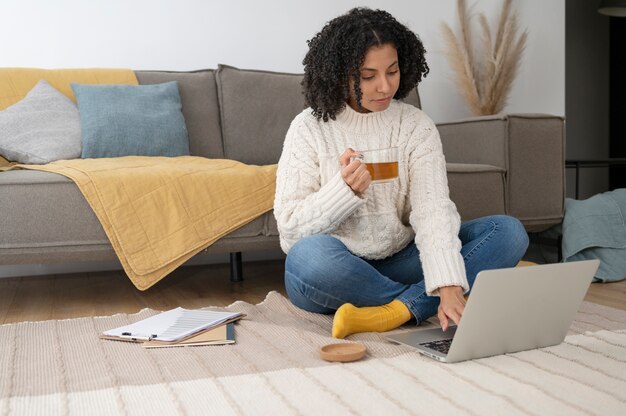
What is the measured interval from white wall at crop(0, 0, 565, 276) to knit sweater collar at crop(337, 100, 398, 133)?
1227 mm

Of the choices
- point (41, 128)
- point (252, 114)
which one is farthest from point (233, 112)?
point (41, 128)

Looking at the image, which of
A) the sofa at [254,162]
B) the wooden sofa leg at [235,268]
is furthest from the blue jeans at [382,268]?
the wooden sofa leg at [235,268]

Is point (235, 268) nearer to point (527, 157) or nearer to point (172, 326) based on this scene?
point (172, 326)

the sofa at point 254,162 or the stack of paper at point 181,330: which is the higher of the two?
the sofa at point 254,162

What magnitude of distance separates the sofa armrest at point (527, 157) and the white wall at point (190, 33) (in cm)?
59

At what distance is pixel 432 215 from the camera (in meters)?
1.67

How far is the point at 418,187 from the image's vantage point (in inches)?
69.2

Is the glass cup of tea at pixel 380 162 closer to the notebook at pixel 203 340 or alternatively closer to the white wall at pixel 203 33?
the notebook at pixel 203 340

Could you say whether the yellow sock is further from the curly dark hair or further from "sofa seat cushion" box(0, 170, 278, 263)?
"sofa seat cushion" box(0, 170, 278, 263)

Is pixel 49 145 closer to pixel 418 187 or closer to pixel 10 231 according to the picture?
pixel 10 231

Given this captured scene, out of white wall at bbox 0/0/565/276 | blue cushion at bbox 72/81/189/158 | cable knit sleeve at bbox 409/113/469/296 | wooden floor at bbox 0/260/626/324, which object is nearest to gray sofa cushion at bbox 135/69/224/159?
blue cushion at bbox 72/81/189/158

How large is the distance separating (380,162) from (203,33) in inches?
77.1

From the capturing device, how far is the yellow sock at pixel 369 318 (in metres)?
1.65

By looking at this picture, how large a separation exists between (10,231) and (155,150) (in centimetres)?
69
